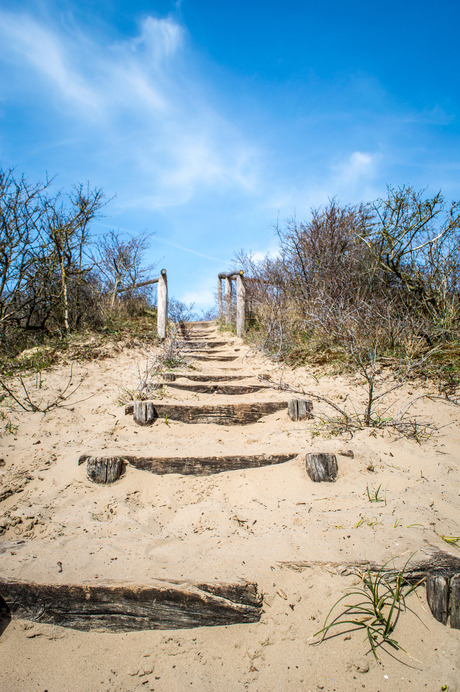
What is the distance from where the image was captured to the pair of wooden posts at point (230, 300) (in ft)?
25.5

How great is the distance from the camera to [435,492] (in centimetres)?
233

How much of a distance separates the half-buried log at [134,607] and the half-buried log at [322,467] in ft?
3.68

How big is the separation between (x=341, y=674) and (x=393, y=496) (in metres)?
1.22

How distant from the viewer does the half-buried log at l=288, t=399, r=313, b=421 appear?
3.48 metres

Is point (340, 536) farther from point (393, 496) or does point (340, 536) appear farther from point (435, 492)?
point (435, 492)

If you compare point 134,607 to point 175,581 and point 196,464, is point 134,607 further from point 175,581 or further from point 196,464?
point 196,464

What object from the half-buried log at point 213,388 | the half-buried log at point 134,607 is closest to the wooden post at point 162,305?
the half-buried log at point 213,388

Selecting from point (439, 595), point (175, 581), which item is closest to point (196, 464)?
point (175, 581)

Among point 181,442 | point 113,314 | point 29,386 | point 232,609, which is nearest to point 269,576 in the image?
point 232,609

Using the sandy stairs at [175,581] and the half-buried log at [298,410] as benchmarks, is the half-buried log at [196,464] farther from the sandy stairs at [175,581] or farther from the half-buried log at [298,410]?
the half-buried log at [298,410]

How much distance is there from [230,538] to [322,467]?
911mm

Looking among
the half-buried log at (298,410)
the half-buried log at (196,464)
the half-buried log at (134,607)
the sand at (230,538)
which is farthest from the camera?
the half-buried log at (298,410)

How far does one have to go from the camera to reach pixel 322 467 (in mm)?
2531

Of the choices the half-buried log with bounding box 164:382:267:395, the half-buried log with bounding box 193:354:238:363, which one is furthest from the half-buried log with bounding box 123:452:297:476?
the half-buried log with bounding box 193:354:238:363
